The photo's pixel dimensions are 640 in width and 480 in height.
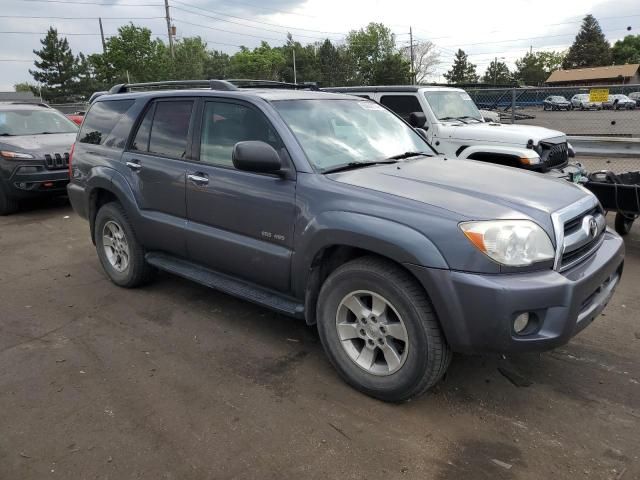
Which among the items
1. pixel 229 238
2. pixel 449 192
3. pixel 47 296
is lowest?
pixel 47 296

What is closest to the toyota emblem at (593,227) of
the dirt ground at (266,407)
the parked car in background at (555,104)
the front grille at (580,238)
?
the front grille at (580,238)

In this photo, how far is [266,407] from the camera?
306cm

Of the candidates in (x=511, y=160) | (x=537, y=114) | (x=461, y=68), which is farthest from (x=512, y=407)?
(x=461, y=68)

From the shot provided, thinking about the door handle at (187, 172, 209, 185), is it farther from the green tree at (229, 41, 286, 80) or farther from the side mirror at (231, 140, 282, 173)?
the green tree at (229, 41, 286, 80)

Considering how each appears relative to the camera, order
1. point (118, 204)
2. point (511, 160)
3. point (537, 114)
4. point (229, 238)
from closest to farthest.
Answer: point (229, 238), point (118, 204), point (511, 160), point (537, 114)

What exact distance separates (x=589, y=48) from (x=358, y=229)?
108 meters

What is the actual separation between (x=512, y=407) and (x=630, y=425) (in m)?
0.61

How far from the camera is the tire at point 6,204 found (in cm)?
837

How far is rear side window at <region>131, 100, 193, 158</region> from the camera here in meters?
4.20

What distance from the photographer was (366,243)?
2.94 m

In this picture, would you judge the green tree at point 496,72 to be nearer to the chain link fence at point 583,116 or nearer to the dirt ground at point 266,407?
the chain link fence at point 583,116

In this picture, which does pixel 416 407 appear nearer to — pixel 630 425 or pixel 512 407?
pixel 512 407

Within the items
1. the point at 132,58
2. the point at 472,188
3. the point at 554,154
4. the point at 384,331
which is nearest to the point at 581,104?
the point at 554,154

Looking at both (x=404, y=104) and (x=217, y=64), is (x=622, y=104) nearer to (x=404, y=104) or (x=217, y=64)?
(x=404, y=104)
